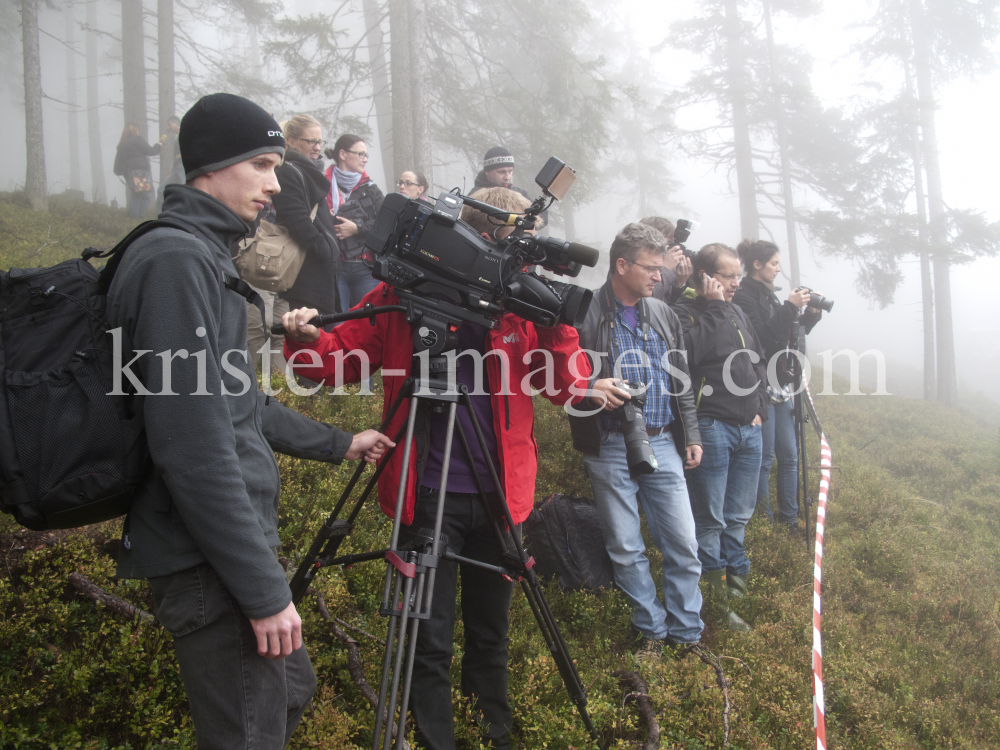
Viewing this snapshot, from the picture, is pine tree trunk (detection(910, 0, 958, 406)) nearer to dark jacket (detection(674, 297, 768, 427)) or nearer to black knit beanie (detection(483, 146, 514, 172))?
black knit beanie (detection(483, 146, 514, 172))

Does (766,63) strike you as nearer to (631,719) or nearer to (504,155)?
(504,155)

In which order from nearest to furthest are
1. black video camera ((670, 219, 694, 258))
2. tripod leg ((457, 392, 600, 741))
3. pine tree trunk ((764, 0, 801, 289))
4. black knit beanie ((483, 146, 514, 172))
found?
tripod leg ((457, 392, 600, 741))
black video camera ((670, 219, 694, 258))
black knit beanie ((483, 146, 514, 172))
pine tree trunk ((764, 0, 801, 289))

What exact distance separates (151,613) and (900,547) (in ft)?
24.5

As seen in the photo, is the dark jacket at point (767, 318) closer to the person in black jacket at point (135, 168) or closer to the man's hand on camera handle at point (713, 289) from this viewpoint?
the man's hand on camera handle at point (713, 289)

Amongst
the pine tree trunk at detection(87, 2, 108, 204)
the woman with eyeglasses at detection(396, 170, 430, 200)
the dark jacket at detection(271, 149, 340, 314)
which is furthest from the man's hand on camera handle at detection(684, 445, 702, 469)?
the pine tree trunk at detection(87, 2, 108, 204)

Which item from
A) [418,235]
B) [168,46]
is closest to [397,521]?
[418,235]

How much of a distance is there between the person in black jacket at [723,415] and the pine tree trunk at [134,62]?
16.6m

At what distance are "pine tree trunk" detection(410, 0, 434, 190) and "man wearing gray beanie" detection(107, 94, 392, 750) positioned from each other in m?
9.76

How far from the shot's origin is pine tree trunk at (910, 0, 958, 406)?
829 inches

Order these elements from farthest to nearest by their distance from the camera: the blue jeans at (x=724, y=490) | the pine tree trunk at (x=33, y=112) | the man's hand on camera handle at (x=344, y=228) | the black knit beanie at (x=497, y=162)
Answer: the pine tree trunk at (x=33, y=112)
the black knit beanie at (x=497, y=162)
the man's hand on camera handle at (x=344, y=228)
the blue jeans at (x=724, y=490)

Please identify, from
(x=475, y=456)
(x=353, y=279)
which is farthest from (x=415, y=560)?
(x=353, y=279)

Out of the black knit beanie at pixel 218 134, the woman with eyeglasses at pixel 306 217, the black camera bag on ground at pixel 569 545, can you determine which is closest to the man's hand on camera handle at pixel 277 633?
the black knit beanie at pixel 218 134

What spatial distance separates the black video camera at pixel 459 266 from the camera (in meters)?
2.57

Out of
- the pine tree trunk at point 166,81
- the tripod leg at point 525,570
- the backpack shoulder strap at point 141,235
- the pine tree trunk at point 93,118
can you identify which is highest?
the pine tree trunk at point 93,118
